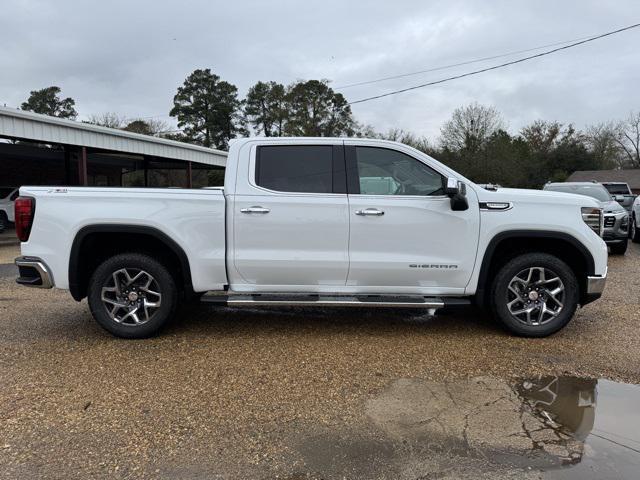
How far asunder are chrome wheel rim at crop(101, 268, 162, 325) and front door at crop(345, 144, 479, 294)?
1951 mm

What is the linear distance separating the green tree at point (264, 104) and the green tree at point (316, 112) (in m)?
2.25

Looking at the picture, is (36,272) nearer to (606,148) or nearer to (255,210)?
(255,210)

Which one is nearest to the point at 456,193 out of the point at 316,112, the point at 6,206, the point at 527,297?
the point at 527,297

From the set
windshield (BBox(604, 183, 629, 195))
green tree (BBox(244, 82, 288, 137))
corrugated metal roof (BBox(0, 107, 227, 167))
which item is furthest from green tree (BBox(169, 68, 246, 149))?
windshield (BBox(604, 183, 629, 195))

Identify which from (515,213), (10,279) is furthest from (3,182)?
(515,213)

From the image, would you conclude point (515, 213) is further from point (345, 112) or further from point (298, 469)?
point (345, 112)

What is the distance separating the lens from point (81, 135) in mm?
16297

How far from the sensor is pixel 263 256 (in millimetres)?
4871

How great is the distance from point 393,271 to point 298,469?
2.41 metres

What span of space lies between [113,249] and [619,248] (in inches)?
442

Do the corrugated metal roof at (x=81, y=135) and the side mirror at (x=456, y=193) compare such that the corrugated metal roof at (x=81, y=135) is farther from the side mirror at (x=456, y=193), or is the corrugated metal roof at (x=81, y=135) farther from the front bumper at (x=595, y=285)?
the front bumper at (x=595, y=285)

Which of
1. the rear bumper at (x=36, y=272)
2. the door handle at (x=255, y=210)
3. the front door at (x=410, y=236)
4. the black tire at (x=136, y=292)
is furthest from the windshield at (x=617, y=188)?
the rear bumper at (x=36, y=272)

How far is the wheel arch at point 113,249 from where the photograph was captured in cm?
479

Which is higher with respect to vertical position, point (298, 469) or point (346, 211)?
point (346, 211)
